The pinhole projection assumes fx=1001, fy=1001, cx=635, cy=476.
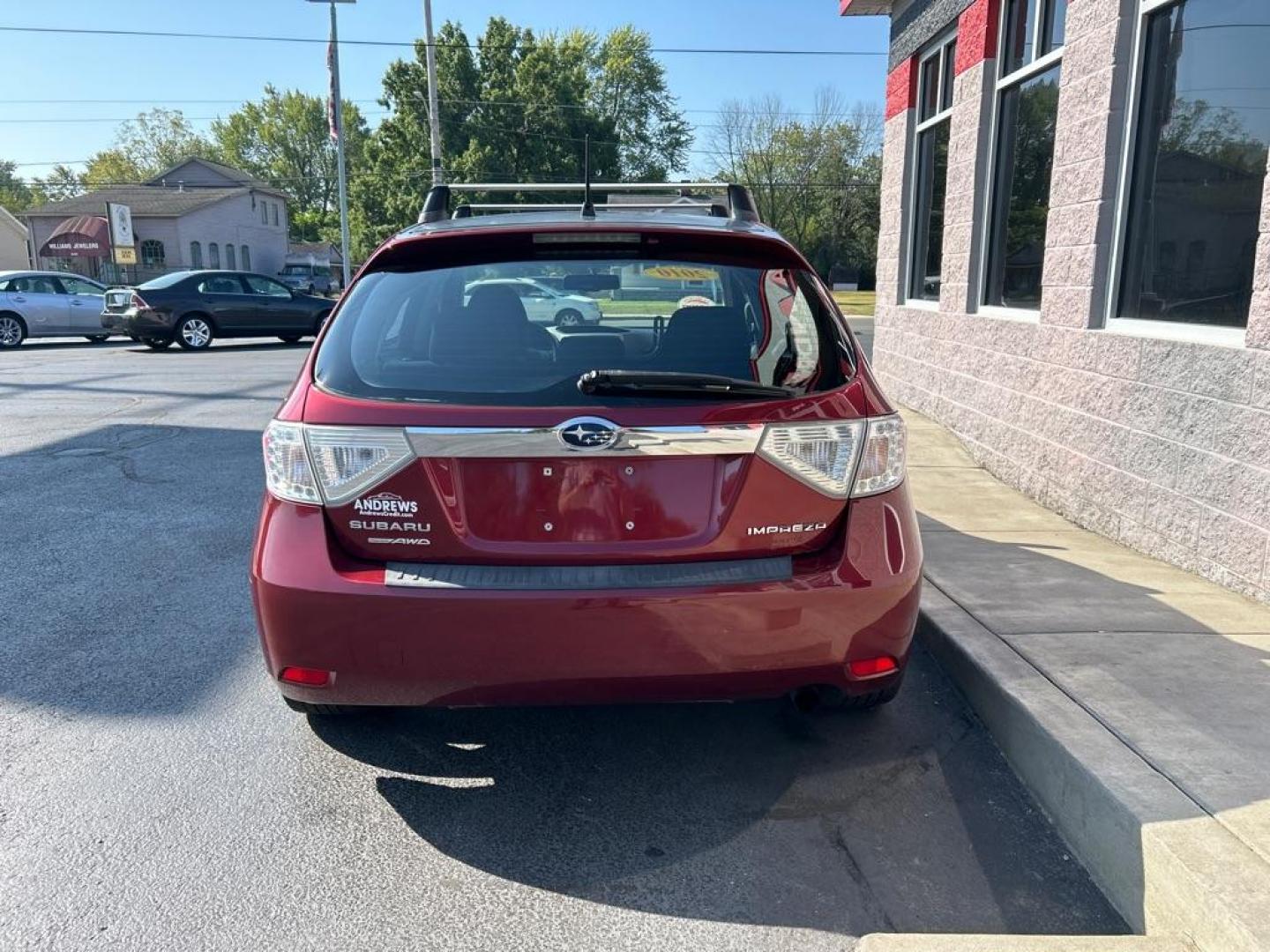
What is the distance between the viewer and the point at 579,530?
2756 mm

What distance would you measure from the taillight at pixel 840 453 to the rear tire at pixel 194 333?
19.0 m

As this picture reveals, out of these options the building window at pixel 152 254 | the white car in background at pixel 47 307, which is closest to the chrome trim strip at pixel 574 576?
the white car in background at pixel 47 307

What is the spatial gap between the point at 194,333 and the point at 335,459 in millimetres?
18762

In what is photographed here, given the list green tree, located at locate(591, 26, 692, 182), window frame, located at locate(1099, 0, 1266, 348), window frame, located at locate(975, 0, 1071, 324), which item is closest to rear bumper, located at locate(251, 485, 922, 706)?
window frame, located at locate(1099, 0, 1266, 348)

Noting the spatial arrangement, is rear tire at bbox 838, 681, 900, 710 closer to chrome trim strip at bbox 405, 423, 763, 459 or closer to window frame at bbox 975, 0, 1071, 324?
chrome trim strip at bbox 405, 423, 763, 459

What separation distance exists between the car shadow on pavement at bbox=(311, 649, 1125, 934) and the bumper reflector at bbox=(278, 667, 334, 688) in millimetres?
524

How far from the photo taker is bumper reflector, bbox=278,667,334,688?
285 centimetres

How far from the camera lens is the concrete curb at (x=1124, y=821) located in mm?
2295

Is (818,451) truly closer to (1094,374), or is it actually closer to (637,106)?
(1094,374)

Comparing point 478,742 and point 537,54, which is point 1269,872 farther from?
point 537,54

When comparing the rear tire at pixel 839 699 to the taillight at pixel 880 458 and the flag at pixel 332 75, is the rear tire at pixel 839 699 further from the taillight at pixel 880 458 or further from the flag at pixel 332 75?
the flag at pixel 332 75

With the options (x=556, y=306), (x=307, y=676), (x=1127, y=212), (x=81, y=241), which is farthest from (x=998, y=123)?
(x=81, y=241)

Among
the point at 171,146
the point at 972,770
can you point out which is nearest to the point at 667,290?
the point at 972,770

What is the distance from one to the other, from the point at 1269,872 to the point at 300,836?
8.31 ft
